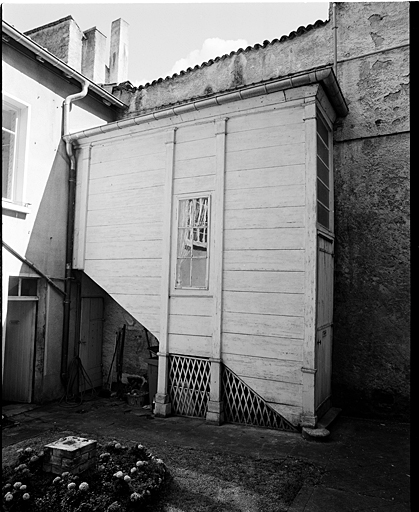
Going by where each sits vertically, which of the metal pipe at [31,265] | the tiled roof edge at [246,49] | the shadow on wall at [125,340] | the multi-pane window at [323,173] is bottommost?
the shadow on wall at [125,340]

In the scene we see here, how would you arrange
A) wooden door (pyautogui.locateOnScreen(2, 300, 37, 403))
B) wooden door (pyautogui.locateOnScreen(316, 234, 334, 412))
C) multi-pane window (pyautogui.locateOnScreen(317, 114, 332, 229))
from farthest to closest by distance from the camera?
1. wooden door (pyautogui.locateOnScreen(2, 300, 37, 403))
2. multi-pane window (pyautogui.locateOnScreen(317, 114, 332, 229))
3. wooden door (pyautogui.locateOnScreen(316, 234, 334, 412))

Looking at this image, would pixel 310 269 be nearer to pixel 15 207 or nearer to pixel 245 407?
pixel 245 407

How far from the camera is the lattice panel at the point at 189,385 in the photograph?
7016 mm

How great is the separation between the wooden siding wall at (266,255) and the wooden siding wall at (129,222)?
150 centimetres

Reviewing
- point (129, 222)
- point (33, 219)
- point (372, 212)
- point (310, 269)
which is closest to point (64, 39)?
point (33, 219)

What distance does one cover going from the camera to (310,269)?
246 inches

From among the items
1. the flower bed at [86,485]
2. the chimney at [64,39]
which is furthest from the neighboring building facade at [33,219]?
the flower bed at [86,485]

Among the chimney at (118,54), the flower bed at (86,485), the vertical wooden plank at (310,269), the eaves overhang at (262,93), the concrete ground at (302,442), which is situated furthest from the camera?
the chimney at (118,54)

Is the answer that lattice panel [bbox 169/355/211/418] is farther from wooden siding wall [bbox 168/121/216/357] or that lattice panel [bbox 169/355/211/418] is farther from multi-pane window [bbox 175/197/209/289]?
multi-pane window [bbox 175/197/209/289]

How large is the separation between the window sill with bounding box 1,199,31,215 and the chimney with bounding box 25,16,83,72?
5418mm

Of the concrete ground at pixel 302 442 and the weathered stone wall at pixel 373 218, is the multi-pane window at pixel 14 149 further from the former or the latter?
the weathered stone wall at pixel 373 218

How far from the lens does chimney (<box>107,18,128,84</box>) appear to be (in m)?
12.7

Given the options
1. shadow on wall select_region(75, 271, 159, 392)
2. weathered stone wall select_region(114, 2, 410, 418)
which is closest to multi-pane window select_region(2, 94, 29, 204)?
shadow on wall select_region(75, 271, 159, 392)

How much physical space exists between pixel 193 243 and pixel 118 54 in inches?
332
